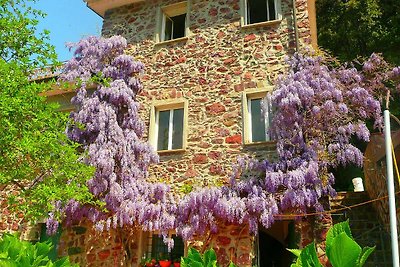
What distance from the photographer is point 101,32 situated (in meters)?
11.1

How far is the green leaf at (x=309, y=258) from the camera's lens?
6.29 feet

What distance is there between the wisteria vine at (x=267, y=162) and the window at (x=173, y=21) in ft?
9.08

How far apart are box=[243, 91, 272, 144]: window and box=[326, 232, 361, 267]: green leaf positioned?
21.3ft

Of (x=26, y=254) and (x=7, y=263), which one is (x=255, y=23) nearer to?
(x=26, y=254)

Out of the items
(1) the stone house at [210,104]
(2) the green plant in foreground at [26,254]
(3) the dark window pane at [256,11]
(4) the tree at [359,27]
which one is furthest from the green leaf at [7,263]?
(4) the tree at [359,27]

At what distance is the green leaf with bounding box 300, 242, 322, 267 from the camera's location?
1918 millimetres

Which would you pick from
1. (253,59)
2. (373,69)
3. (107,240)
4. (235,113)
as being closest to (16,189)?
(107,240)

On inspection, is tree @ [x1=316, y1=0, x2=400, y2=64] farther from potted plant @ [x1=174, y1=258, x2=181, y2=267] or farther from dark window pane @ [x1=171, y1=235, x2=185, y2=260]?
potted plant @ [x1=174, y1=258, x2=181, y2=267]

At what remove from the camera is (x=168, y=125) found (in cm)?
941

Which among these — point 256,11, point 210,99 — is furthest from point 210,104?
point 256,11

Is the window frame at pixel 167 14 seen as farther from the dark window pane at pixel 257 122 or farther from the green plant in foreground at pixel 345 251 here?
the green plant in foreground at pixel 345 251

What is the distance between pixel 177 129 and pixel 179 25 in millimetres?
3107

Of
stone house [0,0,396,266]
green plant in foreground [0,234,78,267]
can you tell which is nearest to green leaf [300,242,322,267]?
green plant in foreground [0,234,78,267]

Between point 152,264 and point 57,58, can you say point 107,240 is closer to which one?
point 152,264
